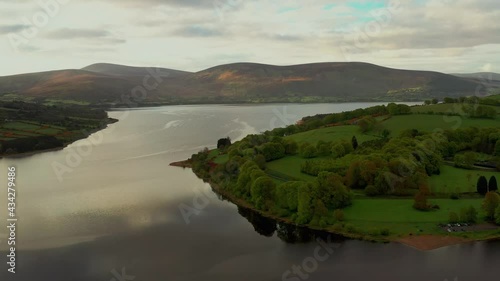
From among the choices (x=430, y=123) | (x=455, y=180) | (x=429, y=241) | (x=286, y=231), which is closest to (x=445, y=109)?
(x=430, y=123)

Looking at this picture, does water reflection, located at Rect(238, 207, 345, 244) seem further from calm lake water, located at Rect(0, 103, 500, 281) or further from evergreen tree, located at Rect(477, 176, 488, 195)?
evergreen tree, located at Rect(477, 176, 488, 195)

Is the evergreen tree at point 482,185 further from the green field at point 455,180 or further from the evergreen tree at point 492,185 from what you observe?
the green field at point 455,180

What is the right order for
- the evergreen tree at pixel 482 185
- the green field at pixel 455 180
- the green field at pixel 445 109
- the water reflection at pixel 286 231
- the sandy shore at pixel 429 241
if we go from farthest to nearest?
the green field at pixel 445 109 → the green field at pixel 455 180 → the evergreen tree at pixel 482 185 → the water reflection at pixel 286 231 → the sandy shore at pixel 429 241

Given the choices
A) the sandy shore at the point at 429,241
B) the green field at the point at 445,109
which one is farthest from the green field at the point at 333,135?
the sandy shore at the point at 429,241

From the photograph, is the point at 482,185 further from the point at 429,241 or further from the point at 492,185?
Answer: the point at 429,241

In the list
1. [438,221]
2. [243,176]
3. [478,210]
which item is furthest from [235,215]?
[478,210]

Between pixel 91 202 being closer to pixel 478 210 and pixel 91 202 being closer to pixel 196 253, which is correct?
pixel 196 253

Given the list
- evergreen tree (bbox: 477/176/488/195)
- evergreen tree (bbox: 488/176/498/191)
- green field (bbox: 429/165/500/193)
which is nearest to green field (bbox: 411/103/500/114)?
green field (bbox: 429/165/500/193)
